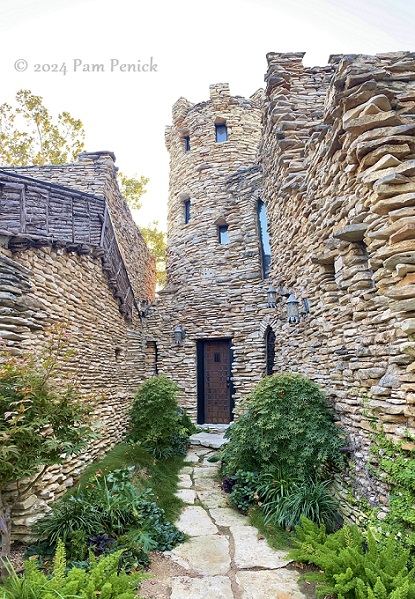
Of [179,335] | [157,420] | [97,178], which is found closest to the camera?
[157,420]

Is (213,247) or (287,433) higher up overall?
(213,247)

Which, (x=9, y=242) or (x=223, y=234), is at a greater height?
(x=223, y=234)

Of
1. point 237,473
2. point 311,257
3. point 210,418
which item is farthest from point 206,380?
point 311,257

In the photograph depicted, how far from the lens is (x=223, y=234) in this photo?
10.3 metres

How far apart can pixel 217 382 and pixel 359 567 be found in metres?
6.95

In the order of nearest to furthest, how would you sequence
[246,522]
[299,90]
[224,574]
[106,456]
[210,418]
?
[224,574]
[246,522]
[106,456]
[299,90]
[210,418]

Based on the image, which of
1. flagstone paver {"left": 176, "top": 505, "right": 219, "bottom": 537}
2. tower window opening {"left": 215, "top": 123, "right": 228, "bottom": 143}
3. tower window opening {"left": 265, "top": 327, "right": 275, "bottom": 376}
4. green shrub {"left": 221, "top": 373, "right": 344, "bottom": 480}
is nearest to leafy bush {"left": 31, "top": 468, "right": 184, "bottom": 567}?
flagstone paver {"left": 176, "top": 505, "right": 219, "bottom": 537}

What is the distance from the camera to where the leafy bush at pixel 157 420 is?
6.36 m

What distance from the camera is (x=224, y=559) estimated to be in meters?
3.37

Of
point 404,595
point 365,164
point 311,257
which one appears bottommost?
point 404,595

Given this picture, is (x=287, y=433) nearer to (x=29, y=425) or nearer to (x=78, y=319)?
(x=29, y=425)

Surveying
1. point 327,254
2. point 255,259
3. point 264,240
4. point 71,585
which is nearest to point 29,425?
point 71,585

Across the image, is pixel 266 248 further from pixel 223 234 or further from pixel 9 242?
pixel 9 242

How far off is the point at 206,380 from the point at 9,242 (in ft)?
21.4
